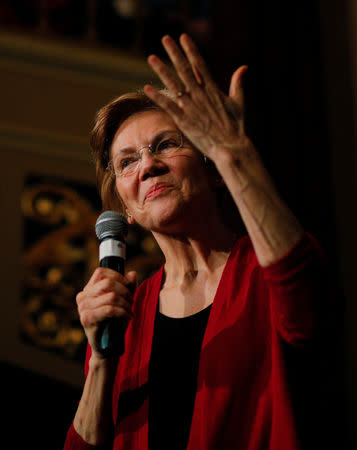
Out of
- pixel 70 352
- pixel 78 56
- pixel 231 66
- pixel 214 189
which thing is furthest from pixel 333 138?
pixel 214 189

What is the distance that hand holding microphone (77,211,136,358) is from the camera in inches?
38.0

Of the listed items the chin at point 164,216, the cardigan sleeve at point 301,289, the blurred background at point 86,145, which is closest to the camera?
the cardigan sleeve at point 301,289

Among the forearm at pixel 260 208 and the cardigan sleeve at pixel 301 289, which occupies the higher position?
the forearm at pixel 260 208

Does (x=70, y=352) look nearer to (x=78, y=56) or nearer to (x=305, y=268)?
(x=78, y=56)

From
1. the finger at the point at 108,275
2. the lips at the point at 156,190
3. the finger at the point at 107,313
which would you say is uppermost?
the lips at the point at 156,190

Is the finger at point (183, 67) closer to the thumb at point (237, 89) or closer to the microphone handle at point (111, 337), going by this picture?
the thumb at point (237, 89)

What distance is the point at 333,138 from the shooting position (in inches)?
138

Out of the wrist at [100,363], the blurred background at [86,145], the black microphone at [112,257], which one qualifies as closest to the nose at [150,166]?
the black microphone at [112,257]

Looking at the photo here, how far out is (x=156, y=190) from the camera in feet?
3.77

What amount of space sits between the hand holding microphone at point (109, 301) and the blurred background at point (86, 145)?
211 cm

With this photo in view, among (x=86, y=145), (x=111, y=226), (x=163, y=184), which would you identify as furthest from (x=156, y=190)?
(x=86, y=145)

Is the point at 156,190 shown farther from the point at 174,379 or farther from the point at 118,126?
the point at 174,379

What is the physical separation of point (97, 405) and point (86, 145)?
2778 mm

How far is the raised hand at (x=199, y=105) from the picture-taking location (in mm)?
942
